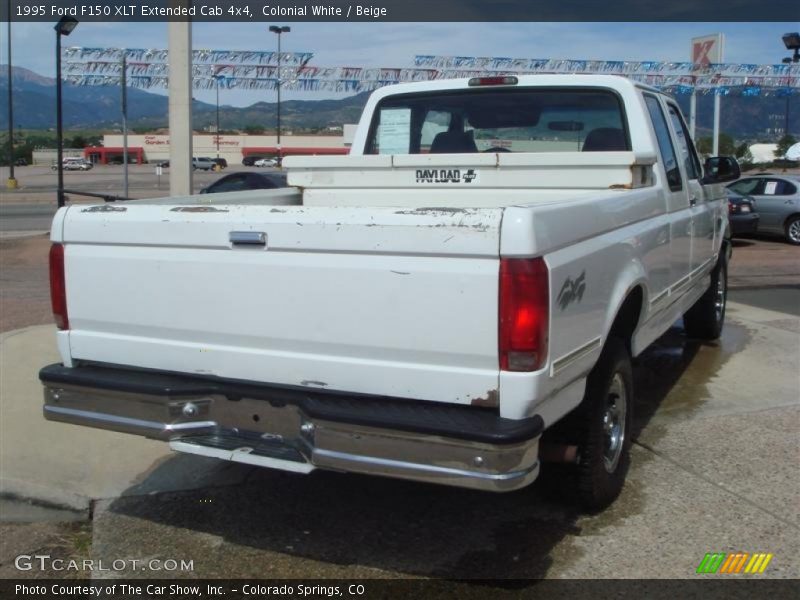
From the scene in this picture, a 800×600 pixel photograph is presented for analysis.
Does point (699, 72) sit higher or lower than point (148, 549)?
higher

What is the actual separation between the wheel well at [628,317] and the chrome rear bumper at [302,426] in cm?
135

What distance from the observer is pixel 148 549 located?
4.05 m

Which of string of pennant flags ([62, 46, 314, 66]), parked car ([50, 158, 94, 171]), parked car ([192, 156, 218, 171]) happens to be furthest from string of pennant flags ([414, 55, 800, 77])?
parked car ([50, 158, 94, 171])

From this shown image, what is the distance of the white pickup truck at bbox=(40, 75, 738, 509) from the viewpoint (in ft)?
10.4

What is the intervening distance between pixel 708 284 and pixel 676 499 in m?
3.26

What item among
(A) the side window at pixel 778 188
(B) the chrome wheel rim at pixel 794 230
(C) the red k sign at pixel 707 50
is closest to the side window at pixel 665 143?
(B) the chrome wheel rim at pixel 794 230

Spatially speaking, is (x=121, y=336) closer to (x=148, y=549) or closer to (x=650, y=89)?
(x=148, y=549)

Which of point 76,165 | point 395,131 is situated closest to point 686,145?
point 395,131

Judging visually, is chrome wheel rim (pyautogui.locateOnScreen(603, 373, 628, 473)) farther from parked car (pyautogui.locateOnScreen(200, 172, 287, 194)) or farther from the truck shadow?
parked car (pyautogui.locateOnScreen(200, 172, 287, 194))

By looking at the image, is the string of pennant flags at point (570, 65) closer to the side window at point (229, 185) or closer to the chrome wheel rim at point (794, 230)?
the chrome wheel rim at point (794, 230)

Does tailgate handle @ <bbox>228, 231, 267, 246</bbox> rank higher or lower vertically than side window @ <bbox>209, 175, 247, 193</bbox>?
lower

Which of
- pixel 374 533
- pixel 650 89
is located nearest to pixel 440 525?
pixel 374 533

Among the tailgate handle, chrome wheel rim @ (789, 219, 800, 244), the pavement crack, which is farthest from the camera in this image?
chrome wheel rim @ (789, 219, 800, 244)

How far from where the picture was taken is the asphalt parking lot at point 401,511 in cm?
387
